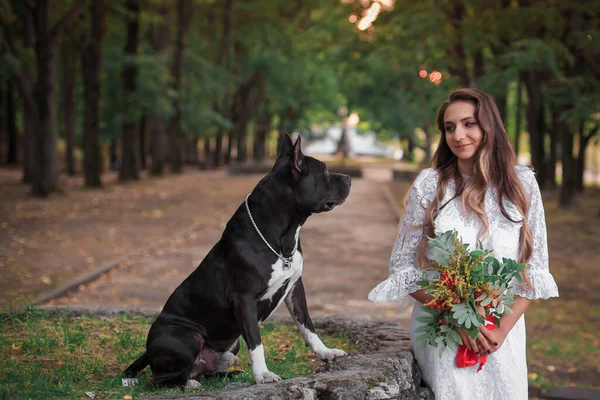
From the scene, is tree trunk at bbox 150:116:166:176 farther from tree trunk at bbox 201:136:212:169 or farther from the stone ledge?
the stone ledge

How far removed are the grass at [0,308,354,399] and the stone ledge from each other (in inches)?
12.7

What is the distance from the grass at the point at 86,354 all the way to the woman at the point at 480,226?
975 mm

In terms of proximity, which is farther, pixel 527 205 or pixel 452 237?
pixel 527 205

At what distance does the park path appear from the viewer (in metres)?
9.84

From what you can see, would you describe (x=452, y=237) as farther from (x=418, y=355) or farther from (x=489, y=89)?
(x=489, y=89)

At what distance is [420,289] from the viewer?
14.7 ft

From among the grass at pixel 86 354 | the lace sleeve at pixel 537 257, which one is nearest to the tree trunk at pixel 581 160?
the grass at pixel 86 354

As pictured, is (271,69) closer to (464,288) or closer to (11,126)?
(11,126)

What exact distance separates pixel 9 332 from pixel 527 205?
4.16 meters

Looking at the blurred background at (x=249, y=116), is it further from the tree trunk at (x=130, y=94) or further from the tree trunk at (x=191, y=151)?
the tree trunk at (x=191, y=151)

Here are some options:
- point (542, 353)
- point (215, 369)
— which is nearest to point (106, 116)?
point (542, 353)

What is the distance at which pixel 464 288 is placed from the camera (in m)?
4.04

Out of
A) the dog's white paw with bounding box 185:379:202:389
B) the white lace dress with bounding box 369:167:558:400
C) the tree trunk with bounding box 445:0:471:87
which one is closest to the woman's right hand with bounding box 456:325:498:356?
the white lace dress with bounding box 369:167:558:400

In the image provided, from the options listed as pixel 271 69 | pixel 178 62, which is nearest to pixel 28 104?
pixel 178 62
